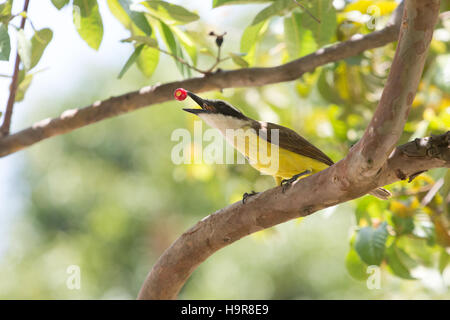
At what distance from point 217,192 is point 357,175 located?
2.55 m

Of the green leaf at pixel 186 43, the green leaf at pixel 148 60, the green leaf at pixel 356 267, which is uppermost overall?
the green leaf at pixel 186 43

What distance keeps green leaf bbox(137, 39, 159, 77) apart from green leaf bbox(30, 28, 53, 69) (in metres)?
0.62

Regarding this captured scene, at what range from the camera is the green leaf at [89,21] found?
2352 millimetres

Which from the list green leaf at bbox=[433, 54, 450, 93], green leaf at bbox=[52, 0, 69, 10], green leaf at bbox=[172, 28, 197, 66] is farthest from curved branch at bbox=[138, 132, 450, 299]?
green leaf at bbox=[433, 54, 450, 93]

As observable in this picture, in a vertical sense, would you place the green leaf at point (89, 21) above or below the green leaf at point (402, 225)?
above

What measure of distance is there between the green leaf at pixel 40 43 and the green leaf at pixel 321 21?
4.54 ft

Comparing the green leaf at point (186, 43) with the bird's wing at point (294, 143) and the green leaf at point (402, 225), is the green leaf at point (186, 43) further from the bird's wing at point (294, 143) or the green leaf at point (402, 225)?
the green leaf at point (402, 225)

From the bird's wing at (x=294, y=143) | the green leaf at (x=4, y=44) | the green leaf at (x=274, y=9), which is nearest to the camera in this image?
the green leaf at (x=4, y=44)

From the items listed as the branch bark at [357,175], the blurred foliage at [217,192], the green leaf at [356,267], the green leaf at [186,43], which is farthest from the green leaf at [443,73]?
the green leaf at [186,43]

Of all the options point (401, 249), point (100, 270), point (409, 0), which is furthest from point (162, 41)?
point (100, 270)

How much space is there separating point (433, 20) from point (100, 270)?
444 inches

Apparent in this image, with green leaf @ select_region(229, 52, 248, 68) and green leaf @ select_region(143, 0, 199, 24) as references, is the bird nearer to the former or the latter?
green leaf @ select_region(229, 52, 248, 68)

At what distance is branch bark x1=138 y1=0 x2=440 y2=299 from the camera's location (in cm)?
162
